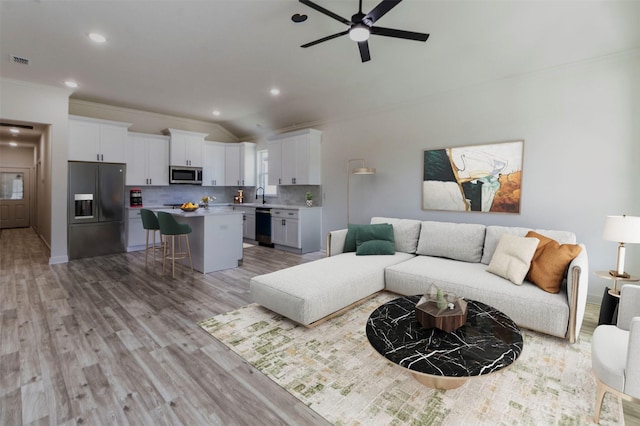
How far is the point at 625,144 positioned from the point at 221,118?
722 cm

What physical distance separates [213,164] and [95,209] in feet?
9.07

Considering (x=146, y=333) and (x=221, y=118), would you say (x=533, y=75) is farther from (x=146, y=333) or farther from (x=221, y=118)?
(x=221, y=118)

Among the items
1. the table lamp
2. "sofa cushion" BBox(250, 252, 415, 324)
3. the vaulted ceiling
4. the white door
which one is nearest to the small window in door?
the white door

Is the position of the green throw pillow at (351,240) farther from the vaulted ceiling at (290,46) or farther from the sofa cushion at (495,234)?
the vaulted ceiling at (290,46)

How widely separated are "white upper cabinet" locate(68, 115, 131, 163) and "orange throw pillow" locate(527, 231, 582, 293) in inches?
276

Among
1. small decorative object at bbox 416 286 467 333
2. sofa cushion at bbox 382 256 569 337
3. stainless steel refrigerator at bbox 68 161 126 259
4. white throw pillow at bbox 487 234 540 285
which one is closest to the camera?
small decorative object at bbox 416 286 467 333

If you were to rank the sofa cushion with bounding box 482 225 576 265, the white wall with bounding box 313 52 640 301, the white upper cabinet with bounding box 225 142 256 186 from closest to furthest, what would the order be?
the white wall with bounding box 313 52 640 301, the sofa cushion with bounding box 482 225 576 265, the white upper cabinet with bounding box 225 142 256 186

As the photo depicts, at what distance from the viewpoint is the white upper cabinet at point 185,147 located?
6.72m

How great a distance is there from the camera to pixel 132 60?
4121mm

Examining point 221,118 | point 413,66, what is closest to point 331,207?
point 413,66

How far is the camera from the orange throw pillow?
270 centimetres

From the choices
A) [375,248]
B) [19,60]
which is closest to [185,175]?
[19,60]

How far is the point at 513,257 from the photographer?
119 inches

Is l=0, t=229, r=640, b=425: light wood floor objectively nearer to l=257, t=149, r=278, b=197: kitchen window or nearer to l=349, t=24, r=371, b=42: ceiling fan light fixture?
l=349, t=24, r=371, b=42: ceiling fan light fixture
